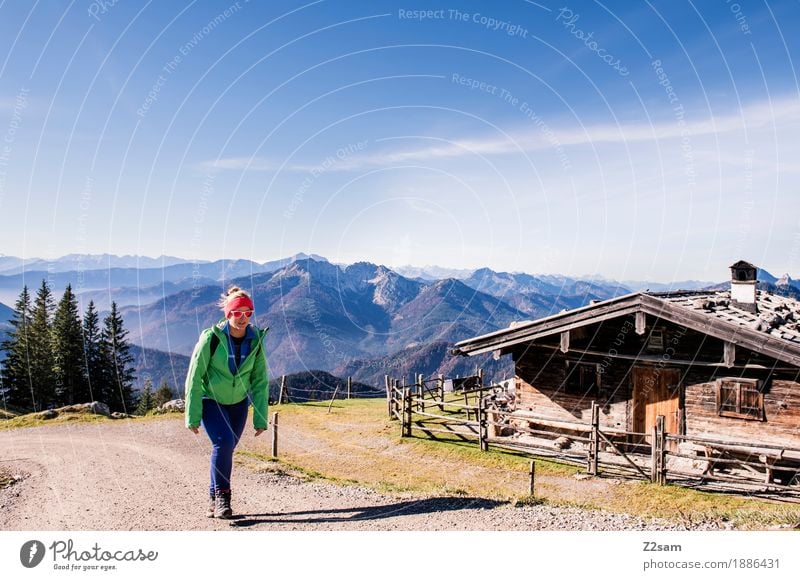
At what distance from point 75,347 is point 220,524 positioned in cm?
3780

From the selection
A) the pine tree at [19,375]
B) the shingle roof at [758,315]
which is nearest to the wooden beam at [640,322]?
the shingle roof at [758,315]

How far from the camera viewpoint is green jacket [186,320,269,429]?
6105mm

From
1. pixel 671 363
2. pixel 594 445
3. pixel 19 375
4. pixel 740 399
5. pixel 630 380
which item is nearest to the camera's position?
pixel 594 445

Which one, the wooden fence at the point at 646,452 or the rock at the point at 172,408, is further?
the rock at the point at 172,408

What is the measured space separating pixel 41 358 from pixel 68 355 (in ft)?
6.10

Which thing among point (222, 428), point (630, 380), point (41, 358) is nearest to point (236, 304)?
point (222, 428)

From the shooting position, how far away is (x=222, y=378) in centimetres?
632

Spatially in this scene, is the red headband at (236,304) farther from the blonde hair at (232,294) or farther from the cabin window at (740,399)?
the cabin window at (740,399)

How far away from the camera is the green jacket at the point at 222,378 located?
6.11 meters

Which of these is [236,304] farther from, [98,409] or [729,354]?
[98,409]

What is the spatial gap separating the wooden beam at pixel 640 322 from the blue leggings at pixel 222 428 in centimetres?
1059

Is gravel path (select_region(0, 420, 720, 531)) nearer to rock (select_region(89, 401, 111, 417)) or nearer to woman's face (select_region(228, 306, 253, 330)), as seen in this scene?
woman's face (select_region(228, 306, 253, 330))
